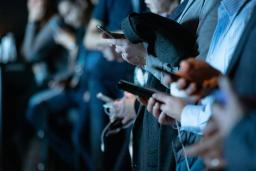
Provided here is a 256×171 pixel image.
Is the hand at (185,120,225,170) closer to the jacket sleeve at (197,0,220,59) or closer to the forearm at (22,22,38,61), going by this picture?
the jacket sleeve at (197,0,220,59)

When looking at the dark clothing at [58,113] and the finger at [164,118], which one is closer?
the finger at [164,118]

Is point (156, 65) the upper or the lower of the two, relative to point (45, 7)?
upper

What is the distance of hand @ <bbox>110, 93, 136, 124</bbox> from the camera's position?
6.33 feet

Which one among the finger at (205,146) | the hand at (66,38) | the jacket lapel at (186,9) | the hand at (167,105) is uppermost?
the jacket lapel at (186,9)

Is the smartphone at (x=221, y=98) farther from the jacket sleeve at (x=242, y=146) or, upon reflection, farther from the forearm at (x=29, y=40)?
the forearm at (x=29, y=40)

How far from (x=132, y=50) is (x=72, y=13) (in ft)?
4.85

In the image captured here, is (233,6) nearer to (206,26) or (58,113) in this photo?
(206,26)

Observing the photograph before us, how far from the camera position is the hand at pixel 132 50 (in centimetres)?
161

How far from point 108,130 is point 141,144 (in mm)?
401

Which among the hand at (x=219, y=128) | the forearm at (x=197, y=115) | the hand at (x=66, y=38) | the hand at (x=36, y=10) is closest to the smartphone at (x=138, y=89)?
the forearm at (x=197, y=115)

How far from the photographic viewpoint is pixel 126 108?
1.93 metres

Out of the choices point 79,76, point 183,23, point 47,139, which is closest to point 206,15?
point 183,23

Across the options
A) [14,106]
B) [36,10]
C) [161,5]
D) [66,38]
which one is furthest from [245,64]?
[14,106]

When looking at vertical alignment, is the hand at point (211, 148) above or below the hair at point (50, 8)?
above
